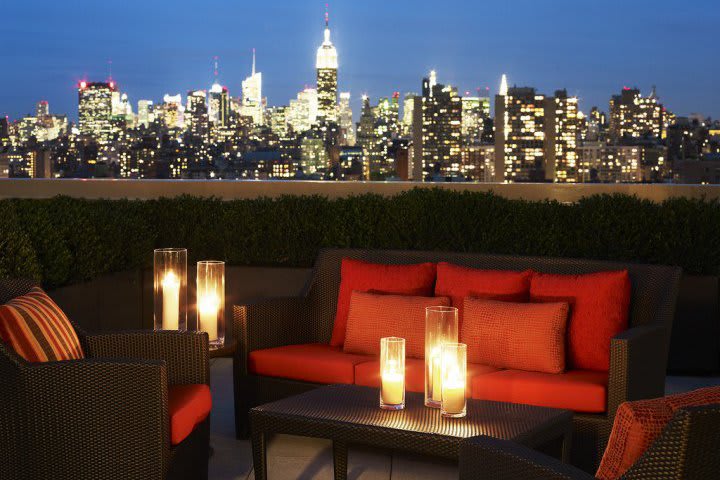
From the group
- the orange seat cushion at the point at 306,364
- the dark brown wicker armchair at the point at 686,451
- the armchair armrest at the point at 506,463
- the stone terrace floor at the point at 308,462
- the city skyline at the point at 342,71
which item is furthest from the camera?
the city skyline at the point at 342,71

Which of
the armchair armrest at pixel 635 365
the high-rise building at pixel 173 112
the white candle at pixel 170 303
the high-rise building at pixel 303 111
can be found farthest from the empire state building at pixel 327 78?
the armchair armrest at pixel 635 365

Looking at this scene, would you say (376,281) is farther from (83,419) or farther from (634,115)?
(634,115)

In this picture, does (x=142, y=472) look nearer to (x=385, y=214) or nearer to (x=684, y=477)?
(x=684, y=477)

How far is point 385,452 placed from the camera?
498cm

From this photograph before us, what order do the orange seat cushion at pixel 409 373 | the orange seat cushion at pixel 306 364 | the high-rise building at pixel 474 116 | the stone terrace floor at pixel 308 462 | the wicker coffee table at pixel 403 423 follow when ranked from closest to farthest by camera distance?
1. the wicker coffee table at pixel 403 423
2. the stone terrace floor at pixel 308 462
3. the orange seat cushion at pixel 409 373
4. the orange seat cushion at pixel 306 364
5. the high-rise building at pixel 474 116

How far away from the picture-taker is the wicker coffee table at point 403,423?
3.68 m

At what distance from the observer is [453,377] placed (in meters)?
3.83

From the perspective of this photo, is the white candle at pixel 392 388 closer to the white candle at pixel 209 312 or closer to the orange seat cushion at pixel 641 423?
the white candle at pixel 209 312

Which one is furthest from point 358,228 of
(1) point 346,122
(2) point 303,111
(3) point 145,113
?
(3) point 145,113

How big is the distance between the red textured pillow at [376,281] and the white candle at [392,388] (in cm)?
139

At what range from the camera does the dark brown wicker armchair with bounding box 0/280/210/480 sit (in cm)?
374

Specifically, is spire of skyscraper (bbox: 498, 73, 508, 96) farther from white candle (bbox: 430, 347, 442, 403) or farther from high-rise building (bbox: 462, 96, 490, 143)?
white candle (bbox: 430, 347, 442, 403)

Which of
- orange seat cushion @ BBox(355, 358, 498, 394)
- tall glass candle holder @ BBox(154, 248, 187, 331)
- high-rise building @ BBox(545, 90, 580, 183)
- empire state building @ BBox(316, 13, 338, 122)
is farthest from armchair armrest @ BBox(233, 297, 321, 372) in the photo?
empire state building @ BBox(316, 13, 338, 122)

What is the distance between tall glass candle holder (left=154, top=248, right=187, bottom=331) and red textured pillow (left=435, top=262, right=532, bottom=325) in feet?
4.17
